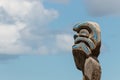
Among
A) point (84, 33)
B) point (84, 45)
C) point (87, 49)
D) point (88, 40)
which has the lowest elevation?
point (87, 49)

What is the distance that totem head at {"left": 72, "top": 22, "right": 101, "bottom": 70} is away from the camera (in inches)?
1404

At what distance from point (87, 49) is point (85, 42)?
1.06ft

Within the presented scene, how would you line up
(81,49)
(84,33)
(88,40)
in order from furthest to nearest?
(84,33)
(81,49)
(88,40)

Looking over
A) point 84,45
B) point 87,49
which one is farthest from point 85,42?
point 87,49

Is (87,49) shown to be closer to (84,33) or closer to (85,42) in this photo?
(85,42)

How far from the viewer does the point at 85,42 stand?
3588 cm

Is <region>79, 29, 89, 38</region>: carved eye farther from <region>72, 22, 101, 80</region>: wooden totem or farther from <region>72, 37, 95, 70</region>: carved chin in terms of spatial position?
<region>72, 37, 95, 70</region>: carved chin

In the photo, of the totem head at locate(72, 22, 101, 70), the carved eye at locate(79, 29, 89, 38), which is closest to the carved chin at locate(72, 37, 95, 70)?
the totem head at locate(72, 22, 101, 70)

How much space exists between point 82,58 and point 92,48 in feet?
2.45

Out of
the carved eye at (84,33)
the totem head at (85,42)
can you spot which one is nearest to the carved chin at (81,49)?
the totem head at (85,42)

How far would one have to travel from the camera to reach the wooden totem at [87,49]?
3547cm

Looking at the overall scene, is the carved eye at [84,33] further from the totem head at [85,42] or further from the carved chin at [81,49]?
the carved chin at [81,49]

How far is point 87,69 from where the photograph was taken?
35.6 metres

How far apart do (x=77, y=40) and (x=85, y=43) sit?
41 centimetres
